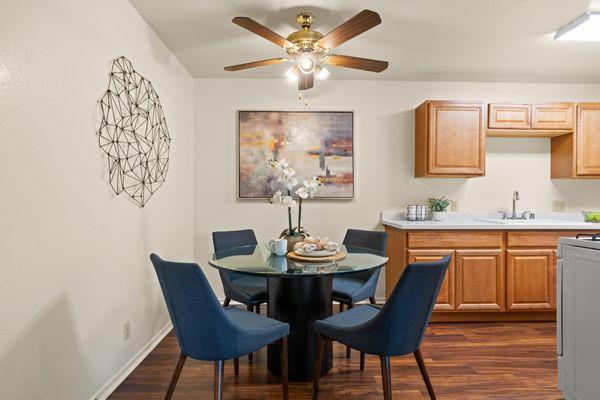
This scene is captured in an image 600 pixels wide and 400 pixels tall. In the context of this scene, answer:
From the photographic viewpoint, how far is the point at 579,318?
5.83 feet

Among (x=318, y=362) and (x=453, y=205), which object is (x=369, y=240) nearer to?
(x=318, y=362)

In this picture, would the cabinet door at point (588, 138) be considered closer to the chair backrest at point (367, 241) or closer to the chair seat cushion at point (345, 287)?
the chair backrest at point (367, 241)

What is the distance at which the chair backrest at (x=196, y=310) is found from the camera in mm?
1509

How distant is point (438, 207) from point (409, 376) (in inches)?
71.7

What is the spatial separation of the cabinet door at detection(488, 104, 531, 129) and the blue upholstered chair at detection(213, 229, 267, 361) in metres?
2.63

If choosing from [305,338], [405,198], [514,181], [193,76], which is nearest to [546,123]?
[514,181]

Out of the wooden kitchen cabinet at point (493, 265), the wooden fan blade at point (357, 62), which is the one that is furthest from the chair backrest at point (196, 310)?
the wooden kitchen cabinet at point (493, 265)

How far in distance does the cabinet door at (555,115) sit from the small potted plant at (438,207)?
3.77 feet

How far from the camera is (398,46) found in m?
2.91

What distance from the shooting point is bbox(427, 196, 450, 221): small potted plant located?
3.58m

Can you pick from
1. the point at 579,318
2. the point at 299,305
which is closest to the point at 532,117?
the point at 579,318

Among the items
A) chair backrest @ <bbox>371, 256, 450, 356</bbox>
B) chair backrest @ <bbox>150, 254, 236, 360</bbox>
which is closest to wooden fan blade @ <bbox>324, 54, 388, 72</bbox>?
chair backrest @ <bbox>371, 256, 450, 356</bbox>

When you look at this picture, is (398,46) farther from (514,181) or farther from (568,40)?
(514,181)

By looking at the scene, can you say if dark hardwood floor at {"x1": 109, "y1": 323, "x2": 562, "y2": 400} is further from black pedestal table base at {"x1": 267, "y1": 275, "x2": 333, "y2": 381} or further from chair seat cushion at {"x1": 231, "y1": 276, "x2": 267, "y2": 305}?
chair seat cushion at {"x1": 231, "y1": 276, "x2": 267, "y2": 305}
